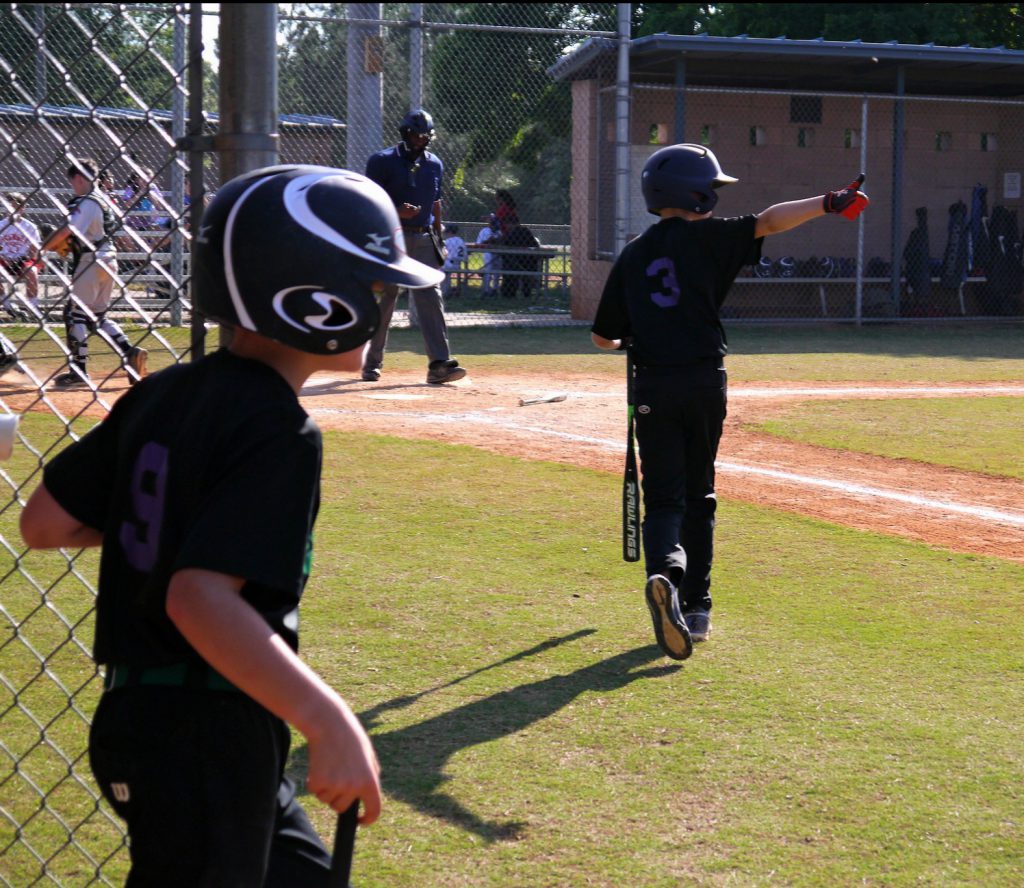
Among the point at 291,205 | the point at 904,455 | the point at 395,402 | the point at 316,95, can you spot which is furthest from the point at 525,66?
the point at 291,205

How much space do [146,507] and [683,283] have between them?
3283 mm

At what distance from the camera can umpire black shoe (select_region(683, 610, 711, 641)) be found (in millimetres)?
5078

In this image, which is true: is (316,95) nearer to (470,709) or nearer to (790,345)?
(790,345)

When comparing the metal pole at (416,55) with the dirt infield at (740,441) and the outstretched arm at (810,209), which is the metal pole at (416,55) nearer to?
the dirt infield at (740,441)

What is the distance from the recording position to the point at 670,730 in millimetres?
4137

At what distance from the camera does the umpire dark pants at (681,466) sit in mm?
4984

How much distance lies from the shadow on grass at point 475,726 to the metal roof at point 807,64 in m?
13.1

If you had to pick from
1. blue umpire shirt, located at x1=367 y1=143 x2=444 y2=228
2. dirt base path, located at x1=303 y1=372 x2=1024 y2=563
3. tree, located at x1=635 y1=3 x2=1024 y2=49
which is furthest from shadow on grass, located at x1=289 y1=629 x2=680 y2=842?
tree, located at x1=635 y1=3 x2=1024 y2=49

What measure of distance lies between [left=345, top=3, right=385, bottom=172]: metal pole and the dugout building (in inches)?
138

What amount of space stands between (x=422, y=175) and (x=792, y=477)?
4.79m

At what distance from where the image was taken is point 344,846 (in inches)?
77.4

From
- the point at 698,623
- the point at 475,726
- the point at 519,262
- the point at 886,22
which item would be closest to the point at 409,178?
the point at 698,623

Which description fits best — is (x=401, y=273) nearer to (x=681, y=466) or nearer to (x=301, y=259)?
(x=301, y=259)

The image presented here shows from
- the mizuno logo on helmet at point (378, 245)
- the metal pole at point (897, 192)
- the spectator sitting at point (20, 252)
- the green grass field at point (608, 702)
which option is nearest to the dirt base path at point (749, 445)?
the green grass field at point (608, 702)
